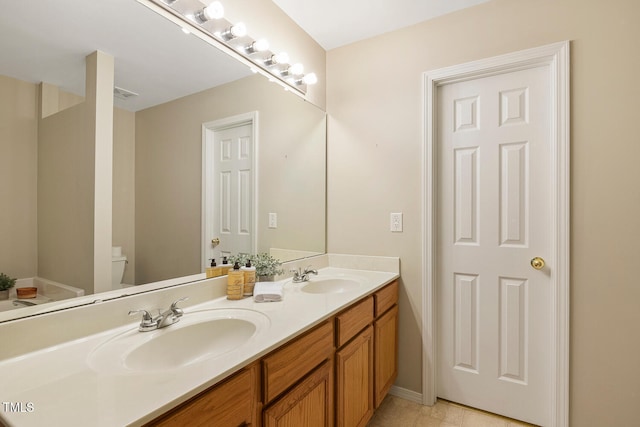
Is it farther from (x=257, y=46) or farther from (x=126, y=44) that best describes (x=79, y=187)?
(x=257, y=46)

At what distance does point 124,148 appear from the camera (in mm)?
1161

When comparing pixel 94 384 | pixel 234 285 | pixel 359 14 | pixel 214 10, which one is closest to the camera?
pixel 94 384

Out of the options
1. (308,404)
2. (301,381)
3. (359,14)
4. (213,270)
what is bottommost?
(308,404)

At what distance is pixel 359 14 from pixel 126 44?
135 centimetres

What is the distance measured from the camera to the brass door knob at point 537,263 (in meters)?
1.69

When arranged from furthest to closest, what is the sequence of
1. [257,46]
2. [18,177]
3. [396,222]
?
[396,222]
[257,46]
[18,177]

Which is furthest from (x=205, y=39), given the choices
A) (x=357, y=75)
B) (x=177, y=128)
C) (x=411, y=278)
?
(x=411, y=278)

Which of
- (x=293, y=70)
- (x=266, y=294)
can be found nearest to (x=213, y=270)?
(x=266, y=294)

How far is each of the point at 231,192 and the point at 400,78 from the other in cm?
130

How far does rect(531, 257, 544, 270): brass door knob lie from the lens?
1688 mm

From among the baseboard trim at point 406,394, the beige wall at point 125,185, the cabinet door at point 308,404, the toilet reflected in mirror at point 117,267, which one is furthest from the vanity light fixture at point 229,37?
the baseboard trim at point 406,394

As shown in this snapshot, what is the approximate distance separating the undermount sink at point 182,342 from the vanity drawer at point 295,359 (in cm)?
11

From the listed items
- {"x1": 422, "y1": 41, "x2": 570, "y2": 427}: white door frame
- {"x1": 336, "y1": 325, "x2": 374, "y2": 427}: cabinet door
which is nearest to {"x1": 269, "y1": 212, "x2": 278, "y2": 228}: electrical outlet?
{"x1": 336, "y1": 325, "x2": 374, "y2": 427}: cabinet door

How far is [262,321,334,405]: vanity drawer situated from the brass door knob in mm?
1195
